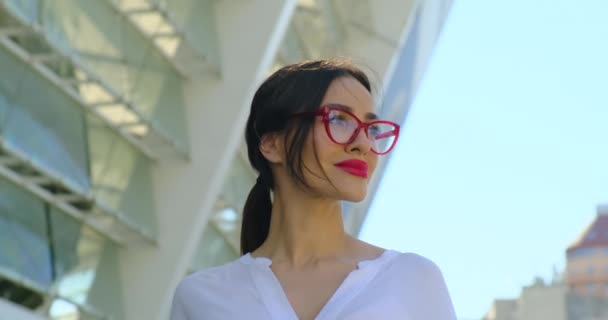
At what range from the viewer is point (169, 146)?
18.2 metres

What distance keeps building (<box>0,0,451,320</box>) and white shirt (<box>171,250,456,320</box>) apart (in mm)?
9911

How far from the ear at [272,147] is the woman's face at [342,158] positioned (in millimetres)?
112

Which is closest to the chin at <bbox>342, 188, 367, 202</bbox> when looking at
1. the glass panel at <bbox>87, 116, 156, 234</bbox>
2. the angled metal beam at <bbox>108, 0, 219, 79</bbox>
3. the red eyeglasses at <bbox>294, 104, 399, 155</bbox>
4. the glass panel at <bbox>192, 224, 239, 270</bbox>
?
the red eyeglasses at <bbox>294, 104, 399, 155</bbox>

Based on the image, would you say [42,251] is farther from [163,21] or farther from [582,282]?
[582,282]

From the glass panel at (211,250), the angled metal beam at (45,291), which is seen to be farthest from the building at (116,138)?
the glass panel at (211,250)

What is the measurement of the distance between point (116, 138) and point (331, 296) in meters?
14.8

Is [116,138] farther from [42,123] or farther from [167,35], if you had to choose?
[42,123]

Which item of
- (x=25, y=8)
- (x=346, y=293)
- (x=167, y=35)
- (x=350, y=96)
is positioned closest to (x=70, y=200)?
(x=167, y=35)

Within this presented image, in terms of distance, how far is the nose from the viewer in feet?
11.5

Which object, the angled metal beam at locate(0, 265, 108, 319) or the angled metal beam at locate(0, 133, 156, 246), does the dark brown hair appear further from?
the angled metal beam at locate(0, 265, 108, 319)

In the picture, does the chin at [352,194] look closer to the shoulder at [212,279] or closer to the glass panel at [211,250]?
the shoulder at [212,279]

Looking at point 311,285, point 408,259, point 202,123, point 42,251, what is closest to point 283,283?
point 311,285

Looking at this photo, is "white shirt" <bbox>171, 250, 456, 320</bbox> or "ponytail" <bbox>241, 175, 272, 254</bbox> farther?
"ponytail" <bbox>241, 175, 272, 254</bbox>

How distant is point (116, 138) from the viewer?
1802 cm
